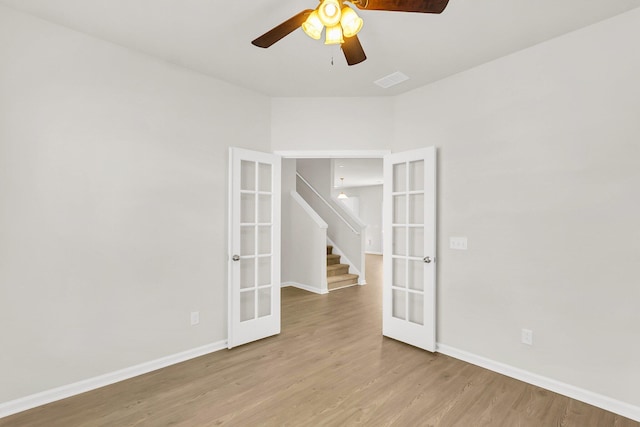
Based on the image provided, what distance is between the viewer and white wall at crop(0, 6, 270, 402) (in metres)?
2.30

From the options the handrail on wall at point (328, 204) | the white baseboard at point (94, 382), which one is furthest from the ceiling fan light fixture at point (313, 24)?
the handrail on wall at point (328, 204)

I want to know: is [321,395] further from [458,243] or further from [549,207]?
[549,207]

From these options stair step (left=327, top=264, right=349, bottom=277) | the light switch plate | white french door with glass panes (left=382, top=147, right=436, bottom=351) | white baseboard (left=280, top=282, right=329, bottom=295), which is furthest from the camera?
stair step (left=327, top=264, right=349, bottom=277)

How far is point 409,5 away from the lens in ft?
5.17

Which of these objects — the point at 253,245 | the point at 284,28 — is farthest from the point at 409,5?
the point at 253,245

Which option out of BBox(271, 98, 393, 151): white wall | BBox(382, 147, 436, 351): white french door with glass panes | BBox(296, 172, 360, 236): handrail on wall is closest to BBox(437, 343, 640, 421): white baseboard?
BBox(382, 147, 436, 351): white french door with glass panes

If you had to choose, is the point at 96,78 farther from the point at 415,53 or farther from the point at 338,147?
the point at 415,53

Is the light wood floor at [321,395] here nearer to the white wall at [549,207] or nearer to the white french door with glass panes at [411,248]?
the white french door with glass panes at [411,248]

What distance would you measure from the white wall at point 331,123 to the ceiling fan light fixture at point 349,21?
2.11m

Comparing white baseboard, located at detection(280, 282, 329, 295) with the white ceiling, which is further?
white baseboard, located at detection(280, 282, 329, 295)

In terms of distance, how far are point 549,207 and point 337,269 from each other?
4401 mm

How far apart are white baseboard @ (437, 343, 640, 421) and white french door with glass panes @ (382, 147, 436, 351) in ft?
1.03

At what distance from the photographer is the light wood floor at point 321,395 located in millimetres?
2215

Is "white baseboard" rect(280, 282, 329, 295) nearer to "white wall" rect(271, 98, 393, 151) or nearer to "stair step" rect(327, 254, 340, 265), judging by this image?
"stair step" rect(327, 254, 340, 265)
